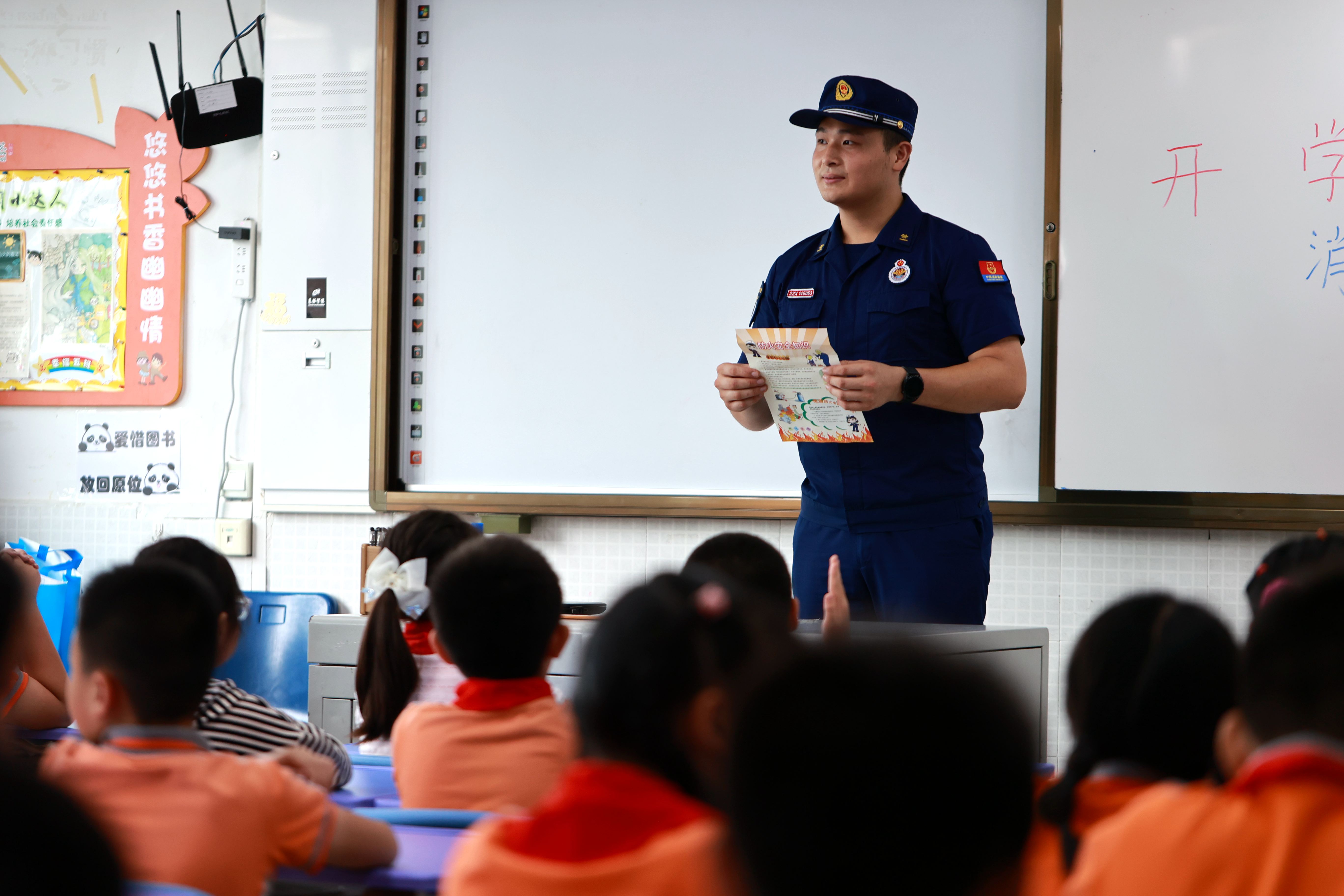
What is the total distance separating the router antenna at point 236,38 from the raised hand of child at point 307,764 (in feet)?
9.58

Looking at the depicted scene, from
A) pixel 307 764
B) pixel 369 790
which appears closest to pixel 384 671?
pixel 369 790

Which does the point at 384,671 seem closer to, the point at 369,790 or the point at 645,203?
the point at 369,790

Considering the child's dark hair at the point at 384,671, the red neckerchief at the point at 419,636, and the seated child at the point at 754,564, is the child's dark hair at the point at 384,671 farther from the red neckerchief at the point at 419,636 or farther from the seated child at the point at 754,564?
the seated child at the point at 754,564

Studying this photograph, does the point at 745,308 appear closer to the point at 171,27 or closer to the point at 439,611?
the point at 439,611

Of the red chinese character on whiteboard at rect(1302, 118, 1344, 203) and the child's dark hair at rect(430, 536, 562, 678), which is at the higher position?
the red chinese character on whiteboard at rect(1302, 118, 1344, 203)

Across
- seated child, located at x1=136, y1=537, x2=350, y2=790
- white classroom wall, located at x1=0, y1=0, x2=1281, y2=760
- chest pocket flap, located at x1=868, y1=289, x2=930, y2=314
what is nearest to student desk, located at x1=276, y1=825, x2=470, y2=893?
seated child, located at x1=136, y1=537, x2=350, y2=790

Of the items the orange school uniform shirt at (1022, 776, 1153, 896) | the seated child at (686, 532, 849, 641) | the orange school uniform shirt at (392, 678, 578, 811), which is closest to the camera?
the orange school uniform shirt at (1022, 776, 1153, 896)

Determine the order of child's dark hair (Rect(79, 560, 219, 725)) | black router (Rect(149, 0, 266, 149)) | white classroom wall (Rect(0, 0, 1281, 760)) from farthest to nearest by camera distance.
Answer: black router (Rect(149, 0, 266, 149)) < white classroom wall (Rect(0, 0, 1281, 760)) < child's dark hair (Rect(79, 560, 219, 725))

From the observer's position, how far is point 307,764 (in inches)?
58.4

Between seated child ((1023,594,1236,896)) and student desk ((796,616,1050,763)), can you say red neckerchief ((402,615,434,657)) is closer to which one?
student desk ((796,616,1050,763))

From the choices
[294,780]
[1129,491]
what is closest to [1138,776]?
[294,780]

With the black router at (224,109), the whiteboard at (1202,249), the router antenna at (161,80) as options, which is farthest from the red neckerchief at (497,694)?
the router antenna at (161,80)

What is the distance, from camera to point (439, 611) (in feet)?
5.06

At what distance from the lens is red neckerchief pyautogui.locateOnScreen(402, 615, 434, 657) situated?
82.4 inches
